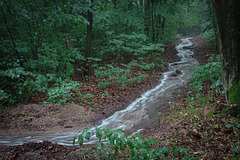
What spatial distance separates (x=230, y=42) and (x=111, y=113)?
494cm

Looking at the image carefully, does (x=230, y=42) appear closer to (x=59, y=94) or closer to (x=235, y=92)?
(x=235, y=92)

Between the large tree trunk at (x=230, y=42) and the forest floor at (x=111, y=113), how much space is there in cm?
61

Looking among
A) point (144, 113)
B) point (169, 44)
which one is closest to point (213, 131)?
point (144, 113)

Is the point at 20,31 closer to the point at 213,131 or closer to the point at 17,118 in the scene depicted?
the point at 17,118

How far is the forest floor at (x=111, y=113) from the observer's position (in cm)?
341

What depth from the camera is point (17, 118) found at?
20.8 ft

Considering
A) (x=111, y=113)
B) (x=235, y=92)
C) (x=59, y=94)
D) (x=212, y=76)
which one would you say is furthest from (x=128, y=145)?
(x=59, y=94)

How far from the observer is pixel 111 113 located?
292 inches

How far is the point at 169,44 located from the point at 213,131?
860 inches

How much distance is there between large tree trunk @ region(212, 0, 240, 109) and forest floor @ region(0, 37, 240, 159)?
609 mm

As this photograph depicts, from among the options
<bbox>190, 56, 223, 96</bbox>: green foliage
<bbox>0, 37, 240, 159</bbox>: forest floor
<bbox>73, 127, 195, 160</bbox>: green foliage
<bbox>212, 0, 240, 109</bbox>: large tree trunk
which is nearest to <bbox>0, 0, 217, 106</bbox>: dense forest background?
<bbox>0, 37, 240, 159</bbox>: forest floor

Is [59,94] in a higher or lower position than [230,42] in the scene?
lower

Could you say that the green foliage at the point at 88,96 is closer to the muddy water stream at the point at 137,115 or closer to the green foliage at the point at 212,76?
the muddy water stream at the point at 137,115

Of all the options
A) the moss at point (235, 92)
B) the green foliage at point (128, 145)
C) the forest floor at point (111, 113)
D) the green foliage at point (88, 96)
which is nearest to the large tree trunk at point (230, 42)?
the moss at point (235, 92)
